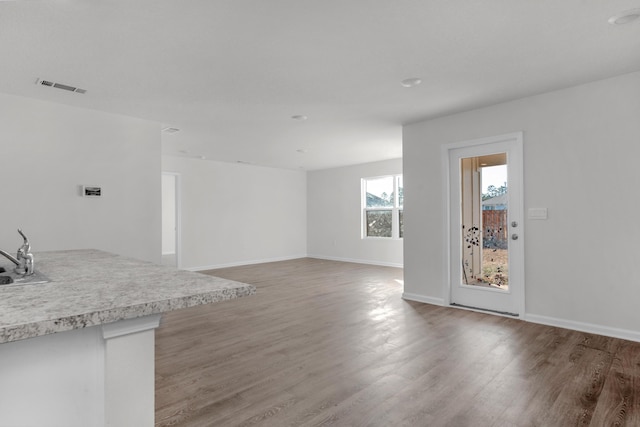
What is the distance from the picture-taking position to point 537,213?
12.2 feet

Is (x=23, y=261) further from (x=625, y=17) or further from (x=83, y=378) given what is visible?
(x=625, y=17)

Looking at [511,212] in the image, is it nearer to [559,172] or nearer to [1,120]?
[559,172]

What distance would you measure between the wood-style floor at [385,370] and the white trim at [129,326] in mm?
1198

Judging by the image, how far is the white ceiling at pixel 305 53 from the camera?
7.20 feet

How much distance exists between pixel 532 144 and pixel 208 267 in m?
6.44

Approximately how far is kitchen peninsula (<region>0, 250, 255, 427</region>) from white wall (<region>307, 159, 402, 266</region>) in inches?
277

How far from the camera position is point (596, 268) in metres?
3.36

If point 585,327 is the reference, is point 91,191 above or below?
above

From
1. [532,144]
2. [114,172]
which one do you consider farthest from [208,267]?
[532,144]

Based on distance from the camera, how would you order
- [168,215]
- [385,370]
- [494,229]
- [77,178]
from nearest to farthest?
[385,370]
[77,178]
[494,229]
[168,215]

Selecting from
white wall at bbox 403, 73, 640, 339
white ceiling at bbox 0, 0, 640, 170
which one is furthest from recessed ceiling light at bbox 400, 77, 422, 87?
white wall at bbox 403, 73, 640, 339

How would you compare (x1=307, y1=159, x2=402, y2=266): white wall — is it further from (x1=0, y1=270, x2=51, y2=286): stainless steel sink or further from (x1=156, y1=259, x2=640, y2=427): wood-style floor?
(x1=0, y1=270, x2=51, y2=286): stainless steel sink

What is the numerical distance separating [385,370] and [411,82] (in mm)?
2543

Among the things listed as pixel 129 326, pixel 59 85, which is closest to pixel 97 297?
pixel 129 326
